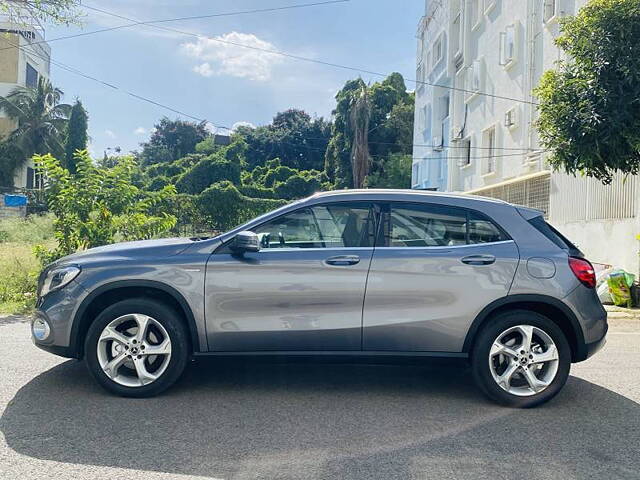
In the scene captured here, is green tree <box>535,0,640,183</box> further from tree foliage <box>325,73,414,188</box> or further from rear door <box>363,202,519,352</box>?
tree foliage <box>325,73,414,188</box>

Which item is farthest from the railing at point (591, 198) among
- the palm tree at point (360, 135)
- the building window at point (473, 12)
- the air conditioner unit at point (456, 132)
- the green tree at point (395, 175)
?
the palm tree at point (360, 135)

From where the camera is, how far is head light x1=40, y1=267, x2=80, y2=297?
4676mm

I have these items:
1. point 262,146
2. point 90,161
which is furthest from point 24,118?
point 90,161

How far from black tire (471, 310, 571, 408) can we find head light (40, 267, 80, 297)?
3.21 meters

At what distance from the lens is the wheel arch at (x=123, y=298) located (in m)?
4.62

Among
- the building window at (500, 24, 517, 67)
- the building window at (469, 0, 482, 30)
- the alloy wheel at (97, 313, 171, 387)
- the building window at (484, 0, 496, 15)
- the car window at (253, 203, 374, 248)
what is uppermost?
the building window at (469, 0, 482, 30)

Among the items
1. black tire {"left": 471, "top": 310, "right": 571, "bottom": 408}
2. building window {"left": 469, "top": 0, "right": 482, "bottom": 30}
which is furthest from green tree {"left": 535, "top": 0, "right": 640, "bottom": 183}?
building window {"left": 469, "top": 0, "right": 482, "bottom": 30}

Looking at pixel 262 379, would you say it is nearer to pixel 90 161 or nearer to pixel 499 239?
pixel 499 239

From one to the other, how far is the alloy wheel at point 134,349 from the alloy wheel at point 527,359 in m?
2.57

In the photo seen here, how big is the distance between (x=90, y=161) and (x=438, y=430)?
7944mm

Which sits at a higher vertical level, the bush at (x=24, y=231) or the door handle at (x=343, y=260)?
the bush at (x=24, y=231)

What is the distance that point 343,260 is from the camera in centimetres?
463

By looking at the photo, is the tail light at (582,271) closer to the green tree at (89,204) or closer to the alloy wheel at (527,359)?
the alloy wheel at (527,359)

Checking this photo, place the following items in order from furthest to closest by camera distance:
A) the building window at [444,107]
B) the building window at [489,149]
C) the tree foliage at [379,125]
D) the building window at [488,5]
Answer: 1. the tree foliage at [379,125]
2. the building window at [444,107]
3. the building window at [489,149]
4. the building window at [488,5]
